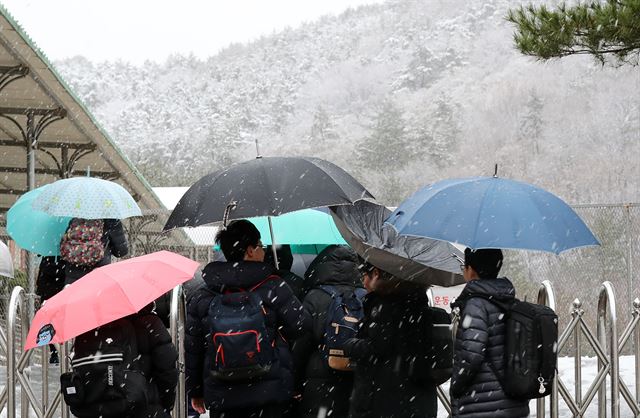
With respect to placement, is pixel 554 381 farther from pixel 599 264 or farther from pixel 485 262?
pixel 599 264

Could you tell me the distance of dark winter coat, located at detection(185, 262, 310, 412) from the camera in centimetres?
514

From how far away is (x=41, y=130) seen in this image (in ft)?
41.4

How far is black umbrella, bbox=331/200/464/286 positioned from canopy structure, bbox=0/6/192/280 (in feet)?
17.4

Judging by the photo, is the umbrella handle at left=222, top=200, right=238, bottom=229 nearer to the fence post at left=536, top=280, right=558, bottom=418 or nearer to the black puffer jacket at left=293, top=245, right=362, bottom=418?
the black puffer jacket at left=293, top=245, right=362, bottom=418

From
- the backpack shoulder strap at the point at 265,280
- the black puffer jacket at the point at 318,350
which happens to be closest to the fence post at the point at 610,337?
the black puffer jacket at the point at 318,350

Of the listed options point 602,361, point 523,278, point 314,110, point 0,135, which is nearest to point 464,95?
point 314,110

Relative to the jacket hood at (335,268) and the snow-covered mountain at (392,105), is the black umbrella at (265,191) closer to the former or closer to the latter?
the jacket hood at (335,268)

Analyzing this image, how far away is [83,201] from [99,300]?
2798 millimetres

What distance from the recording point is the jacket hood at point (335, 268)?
557cm

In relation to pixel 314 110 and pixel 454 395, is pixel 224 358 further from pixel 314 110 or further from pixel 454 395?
pixel 314 110

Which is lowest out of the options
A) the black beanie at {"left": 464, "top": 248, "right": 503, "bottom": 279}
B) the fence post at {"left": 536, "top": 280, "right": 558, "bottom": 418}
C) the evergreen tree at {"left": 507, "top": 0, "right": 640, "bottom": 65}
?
the fence post at {"left": 536, "top": 280, "right": 558, "bottom": 418}

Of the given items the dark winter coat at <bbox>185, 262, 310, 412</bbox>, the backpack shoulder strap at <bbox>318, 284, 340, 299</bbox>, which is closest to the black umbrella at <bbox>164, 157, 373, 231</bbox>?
the dark winter coat at <bbox>185, 262, 310, 412</bbox>

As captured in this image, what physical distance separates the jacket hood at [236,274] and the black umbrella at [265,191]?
0.34m

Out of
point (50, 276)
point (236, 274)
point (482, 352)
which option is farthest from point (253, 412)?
point (50, 276)
